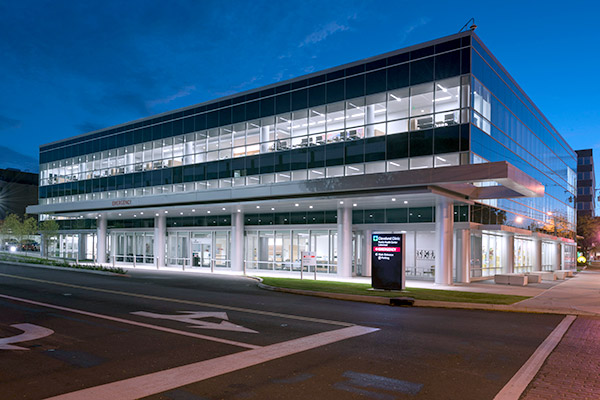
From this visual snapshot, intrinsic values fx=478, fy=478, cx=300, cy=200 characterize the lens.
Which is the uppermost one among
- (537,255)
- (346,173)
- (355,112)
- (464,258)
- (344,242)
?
(355,112)

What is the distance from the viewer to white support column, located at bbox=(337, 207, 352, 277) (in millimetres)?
28328

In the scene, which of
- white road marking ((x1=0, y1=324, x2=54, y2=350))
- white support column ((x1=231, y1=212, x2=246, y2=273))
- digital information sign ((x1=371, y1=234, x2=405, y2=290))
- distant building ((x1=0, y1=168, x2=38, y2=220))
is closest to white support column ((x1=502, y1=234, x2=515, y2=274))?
digital information sign ((x1=371, y1=234, x2=405, y2=290))

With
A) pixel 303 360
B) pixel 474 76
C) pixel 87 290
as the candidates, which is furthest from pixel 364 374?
pixel 474 76

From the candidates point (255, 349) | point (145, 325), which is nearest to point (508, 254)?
point (145, 325)

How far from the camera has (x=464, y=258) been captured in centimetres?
2623

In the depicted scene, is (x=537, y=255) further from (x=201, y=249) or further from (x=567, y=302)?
(x=201, y=249)

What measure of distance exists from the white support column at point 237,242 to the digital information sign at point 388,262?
1529 centimetres

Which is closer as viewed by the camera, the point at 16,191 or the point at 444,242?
the point at 444,242

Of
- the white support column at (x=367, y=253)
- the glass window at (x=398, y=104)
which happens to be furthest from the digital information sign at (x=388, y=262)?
the white support column at (x=367, y=253)

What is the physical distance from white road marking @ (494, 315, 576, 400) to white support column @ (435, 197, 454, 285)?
12.0 meters

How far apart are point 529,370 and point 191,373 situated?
5.54m

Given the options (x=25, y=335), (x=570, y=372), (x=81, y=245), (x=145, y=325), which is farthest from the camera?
(x=81, y=245)

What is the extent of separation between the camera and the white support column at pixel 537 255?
42.1 meters

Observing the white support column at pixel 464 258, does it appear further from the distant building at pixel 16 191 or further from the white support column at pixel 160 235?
the distant building at pixel 16 191
